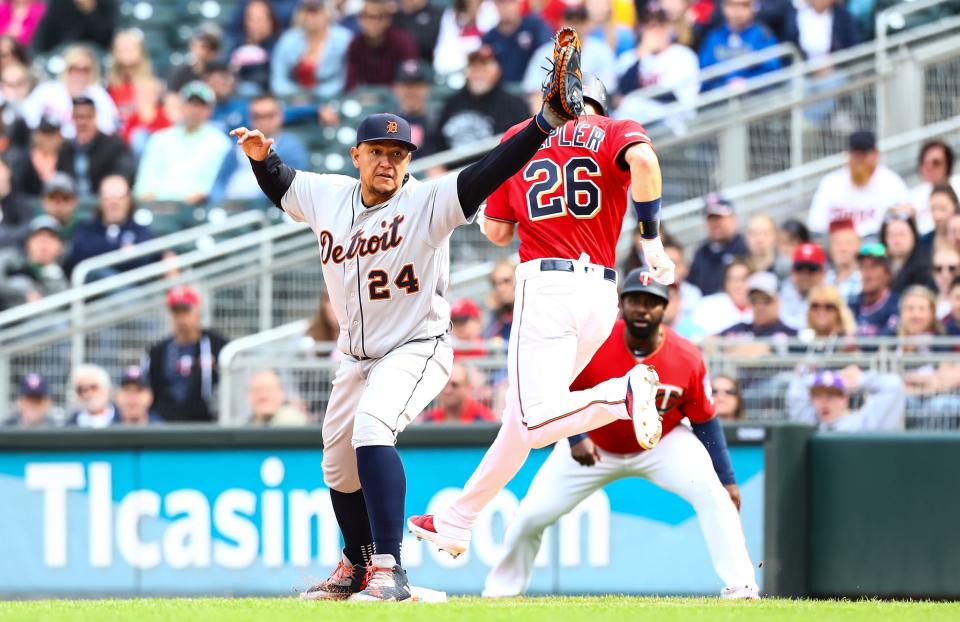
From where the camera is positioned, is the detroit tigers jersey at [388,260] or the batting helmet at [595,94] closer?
the detroit tigers jersey at [388,260]

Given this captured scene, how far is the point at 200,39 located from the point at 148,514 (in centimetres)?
682

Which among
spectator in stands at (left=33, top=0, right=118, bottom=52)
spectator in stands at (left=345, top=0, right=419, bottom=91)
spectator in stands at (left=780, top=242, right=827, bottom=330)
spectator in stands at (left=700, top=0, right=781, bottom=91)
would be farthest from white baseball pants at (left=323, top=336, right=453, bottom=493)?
spectator in stands at (left=33, top=0, right=118, bottom=52)

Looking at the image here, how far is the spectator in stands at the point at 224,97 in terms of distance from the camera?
1473cm

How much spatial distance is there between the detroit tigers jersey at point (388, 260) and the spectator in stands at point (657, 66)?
6.96 m

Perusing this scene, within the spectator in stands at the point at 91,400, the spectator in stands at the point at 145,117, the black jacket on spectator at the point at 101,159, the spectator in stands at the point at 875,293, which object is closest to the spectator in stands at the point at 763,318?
the spectator in stands at the point at 875,293

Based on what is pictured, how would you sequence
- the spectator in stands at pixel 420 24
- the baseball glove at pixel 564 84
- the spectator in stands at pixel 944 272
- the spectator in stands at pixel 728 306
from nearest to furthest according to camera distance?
the baseball glove at pixel 564 84 < the spectator in stands at pixel 944 272 < the spectator in stands at pixel 728 306 < the spectator in stands at pixel 420 24

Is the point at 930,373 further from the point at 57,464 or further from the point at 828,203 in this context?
the point at 57,464

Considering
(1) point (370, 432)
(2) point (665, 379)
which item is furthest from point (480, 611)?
(2) point (665, 379)

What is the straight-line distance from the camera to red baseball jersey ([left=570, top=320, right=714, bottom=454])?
296 inches

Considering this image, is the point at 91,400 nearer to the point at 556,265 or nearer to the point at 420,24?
the point at 556,265

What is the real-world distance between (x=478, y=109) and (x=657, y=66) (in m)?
1.65

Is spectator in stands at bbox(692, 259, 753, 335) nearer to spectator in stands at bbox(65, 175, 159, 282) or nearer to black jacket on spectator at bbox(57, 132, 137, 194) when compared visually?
spectator in stands at bbox(65, 175, 159, 282)

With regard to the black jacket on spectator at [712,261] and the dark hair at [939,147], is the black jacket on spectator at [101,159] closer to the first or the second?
the black jacket on spectator at [712,261]

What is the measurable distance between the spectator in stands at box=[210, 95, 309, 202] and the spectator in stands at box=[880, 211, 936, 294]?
16.1 feet
